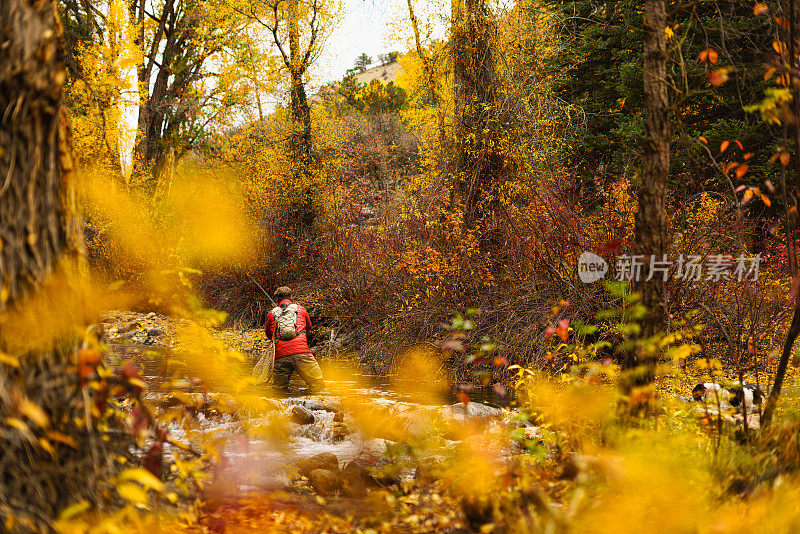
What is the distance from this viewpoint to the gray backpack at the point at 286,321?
30.6 ft

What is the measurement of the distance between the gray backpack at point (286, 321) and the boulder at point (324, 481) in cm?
428

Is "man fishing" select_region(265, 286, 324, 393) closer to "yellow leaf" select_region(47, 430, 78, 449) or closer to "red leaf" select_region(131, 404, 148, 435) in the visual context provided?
"red leaf" select_region(131, 404, 148, 435)

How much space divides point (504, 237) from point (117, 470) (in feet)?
27.2

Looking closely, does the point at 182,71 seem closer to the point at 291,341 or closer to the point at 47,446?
the point at 291,341

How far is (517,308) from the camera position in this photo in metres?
9.57

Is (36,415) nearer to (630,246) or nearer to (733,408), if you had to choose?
(733,408)

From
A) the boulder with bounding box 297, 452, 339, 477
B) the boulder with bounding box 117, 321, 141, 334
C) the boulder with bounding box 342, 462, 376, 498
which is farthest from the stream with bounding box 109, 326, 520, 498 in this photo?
the boulder with bounding box 117, 321, 141, 334

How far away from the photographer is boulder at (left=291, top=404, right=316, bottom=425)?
25.0 feet

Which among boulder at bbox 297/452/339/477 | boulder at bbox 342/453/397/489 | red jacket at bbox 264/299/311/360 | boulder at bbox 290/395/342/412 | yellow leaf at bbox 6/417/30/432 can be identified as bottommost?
boulder at bbox 290/395/342/412

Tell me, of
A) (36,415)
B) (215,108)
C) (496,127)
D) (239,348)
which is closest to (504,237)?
(496,127)

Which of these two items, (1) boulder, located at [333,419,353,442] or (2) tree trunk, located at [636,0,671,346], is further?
(1) boulder, located at [333,419,353,442]

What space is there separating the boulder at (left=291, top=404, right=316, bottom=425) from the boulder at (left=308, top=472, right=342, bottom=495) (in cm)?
239

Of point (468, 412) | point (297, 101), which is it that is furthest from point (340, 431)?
point (297, 101)

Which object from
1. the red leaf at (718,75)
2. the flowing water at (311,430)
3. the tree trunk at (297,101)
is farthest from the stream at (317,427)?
the tree trunk at (297,101)
